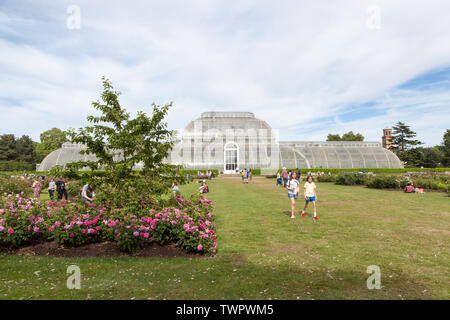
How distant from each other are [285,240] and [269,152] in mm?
43416

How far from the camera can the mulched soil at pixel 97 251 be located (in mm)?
7008

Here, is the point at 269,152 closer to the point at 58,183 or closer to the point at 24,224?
the point at 58,183

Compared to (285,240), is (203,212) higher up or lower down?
higher up

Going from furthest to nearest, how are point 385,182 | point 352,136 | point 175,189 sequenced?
point 352,136
point 385,182
point 175,189

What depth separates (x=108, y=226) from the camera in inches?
300

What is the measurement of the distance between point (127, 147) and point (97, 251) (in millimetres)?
3162

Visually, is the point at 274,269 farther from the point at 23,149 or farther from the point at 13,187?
the point at 23,149

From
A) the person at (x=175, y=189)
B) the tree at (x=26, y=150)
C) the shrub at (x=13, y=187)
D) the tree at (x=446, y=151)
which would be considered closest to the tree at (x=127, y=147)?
the person at (x=175, y=189)

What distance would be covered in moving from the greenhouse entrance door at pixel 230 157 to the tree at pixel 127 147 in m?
41.6

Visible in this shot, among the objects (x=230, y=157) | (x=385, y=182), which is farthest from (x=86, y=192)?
(x=230, y=157)

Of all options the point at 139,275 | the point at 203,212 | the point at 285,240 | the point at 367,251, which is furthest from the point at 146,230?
the point at 367,251

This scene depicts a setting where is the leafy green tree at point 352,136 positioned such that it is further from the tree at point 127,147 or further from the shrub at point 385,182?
the tree at point 127,147
